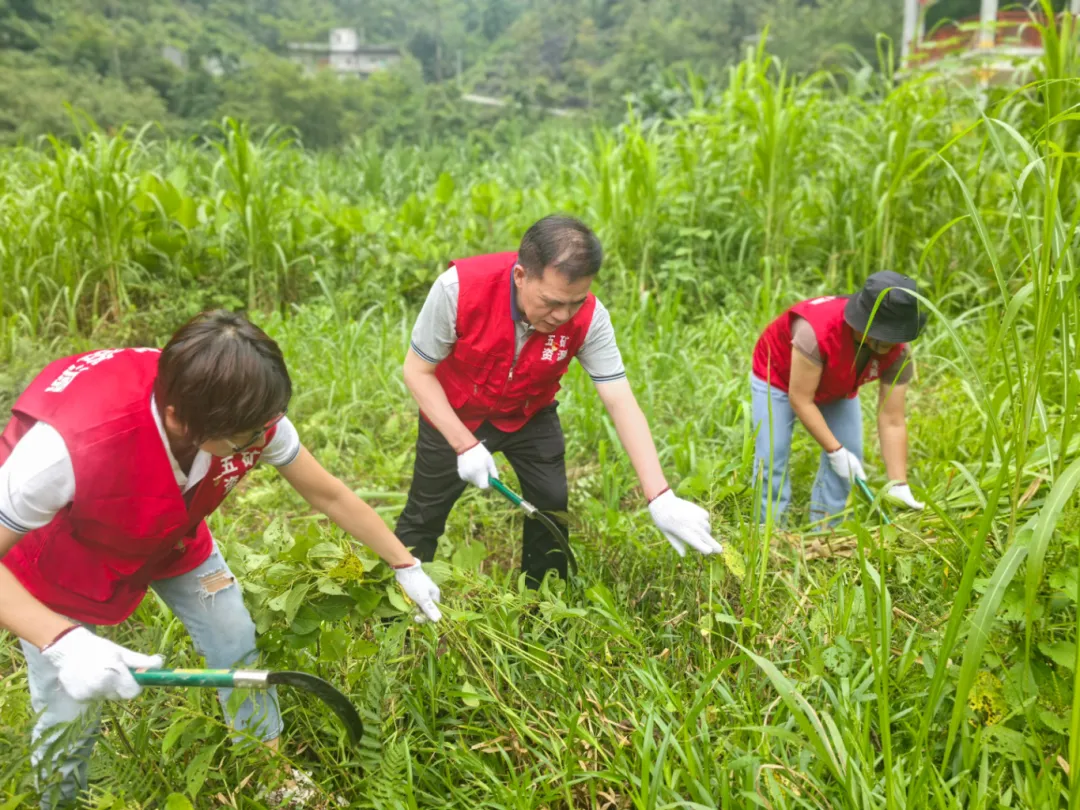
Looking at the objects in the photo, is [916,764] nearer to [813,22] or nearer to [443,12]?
[813,22]

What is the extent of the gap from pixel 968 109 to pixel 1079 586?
13.6 feet

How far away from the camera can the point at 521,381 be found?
2.34 m

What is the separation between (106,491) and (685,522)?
1.32 meters

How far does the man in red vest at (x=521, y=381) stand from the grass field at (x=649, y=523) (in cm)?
15

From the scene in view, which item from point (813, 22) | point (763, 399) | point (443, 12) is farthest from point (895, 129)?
point (443, 12)

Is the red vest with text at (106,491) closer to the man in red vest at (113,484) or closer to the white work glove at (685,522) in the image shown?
the man in red vest at (113,484)

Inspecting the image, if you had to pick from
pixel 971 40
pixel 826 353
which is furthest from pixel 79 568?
pixel 971 40

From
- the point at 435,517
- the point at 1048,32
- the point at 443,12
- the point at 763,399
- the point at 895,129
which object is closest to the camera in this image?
the point at 435,517

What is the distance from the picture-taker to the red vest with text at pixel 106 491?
145 centimetres

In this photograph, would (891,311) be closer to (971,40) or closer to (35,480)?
(35,480)

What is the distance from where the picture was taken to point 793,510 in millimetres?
2965

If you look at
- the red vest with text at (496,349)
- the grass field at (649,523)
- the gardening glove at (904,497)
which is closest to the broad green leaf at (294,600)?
the grass field at (649,523)

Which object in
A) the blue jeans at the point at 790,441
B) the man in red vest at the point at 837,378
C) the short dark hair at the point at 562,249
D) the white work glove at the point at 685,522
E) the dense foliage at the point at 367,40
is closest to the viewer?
the short dark hair at the point at 562,249

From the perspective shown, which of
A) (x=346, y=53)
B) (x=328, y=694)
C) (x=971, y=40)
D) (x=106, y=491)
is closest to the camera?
(x=106, y=491)
